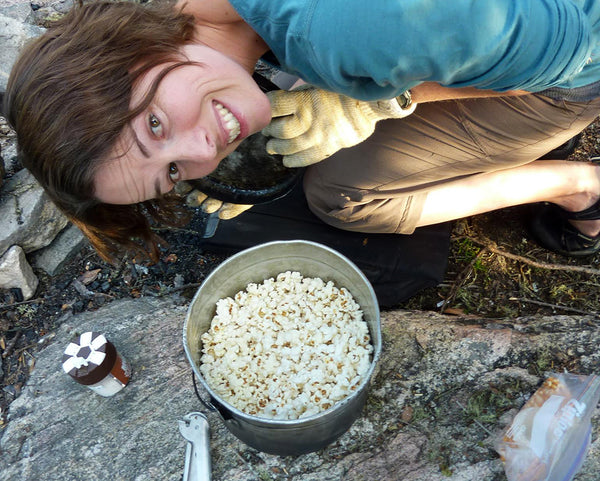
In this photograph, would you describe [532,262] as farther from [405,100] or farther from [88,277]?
[88,277]

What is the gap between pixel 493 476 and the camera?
1344 millimetres

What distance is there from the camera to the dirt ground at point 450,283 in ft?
6.51

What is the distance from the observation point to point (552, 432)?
1.37 m

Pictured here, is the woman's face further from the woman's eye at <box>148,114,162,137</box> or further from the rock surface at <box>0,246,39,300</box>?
the rock surface at <box>0,246,39,300</box>

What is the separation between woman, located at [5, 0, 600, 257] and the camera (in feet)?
3.29

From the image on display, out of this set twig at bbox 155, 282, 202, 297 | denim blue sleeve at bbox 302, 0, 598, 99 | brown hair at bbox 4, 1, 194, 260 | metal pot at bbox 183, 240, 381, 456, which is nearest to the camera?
denim blue sleeve at bbox 302, 0, 598, 99

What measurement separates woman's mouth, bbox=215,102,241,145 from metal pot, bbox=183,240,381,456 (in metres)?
0.46

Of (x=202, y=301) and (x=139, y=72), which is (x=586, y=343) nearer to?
(x=202, y=301)

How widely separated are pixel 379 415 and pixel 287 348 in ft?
1.24

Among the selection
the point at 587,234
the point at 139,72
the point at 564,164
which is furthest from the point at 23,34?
the point at 587,234

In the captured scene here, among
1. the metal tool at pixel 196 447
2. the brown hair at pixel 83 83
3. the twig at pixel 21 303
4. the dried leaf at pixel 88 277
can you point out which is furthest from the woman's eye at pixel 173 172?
the twig at pixel 21 303

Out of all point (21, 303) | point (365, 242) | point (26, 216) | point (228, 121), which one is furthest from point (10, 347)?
point (365, 242)

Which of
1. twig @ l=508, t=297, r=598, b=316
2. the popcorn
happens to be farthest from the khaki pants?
twig @ l=508, t=297, r=598, b=316

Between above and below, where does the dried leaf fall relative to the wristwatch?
below
